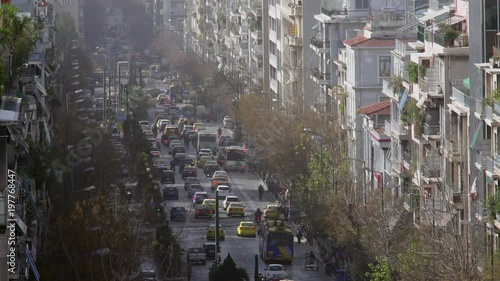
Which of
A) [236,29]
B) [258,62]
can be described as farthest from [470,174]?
[236,29]

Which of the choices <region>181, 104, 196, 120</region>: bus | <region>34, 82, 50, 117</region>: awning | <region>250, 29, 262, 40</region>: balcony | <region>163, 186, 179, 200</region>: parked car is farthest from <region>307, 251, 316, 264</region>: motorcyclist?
<region>181, 104, 196, 120</region>: bus

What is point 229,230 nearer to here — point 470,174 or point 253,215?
point 253,215

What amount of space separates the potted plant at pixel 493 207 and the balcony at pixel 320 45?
5294cm

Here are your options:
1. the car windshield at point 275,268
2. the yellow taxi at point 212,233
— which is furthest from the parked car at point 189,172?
the car windshield at point 275,268

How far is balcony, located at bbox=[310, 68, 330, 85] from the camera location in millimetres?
117875

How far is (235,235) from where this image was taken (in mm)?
103875

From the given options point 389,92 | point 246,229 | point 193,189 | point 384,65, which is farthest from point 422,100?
point 193,189

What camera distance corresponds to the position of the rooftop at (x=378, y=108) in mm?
97562

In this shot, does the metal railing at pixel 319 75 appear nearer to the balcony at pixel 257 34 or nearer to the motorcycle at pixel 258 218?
the motorcycle at pixel 258 218

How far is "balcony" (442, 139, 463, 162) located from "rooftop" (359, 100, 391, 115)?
66.6ft

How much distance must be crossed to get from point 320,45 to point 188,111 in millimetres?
55668

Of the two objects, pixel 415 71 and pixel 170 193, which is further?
pixel 170 193

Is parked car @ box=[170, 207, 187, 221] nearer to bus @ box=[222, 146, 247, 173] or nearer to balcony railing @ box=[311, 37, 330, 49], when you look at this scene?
balcony railing @ box=[311, 37, 330, 49]

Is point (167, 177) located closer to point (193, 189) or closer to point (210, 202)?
point (193, 189)
